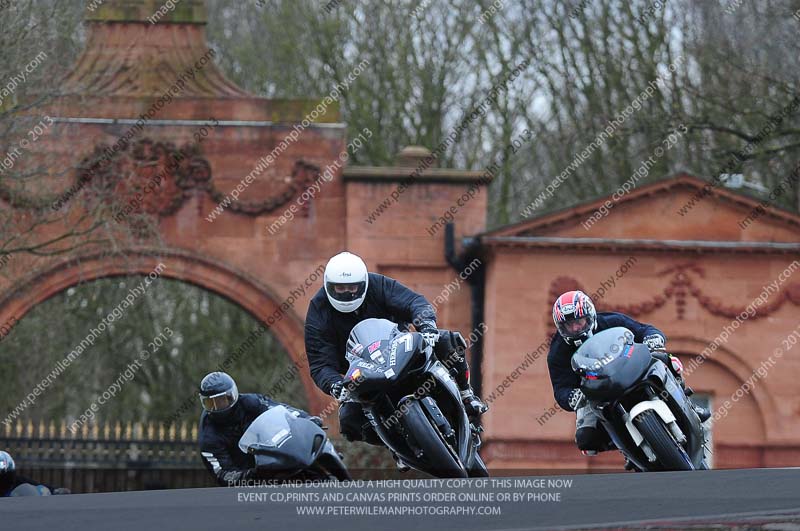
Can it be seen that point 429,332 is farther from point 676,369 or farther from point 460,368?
point 676,369

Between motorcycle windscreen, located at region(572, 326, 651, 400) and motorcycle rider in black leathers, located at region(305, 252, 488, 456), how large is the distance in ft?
2.54

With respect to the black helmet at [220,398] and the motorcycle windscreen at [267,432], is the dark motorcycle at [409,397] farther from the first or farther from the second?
the black helmet at [220,398]

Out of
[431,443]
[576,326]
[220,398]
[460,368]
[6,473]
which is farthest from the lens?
[6,473]

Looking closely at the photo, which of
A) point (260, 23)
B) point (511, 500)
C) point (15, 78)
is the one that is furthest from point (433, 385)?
point (260, 23)

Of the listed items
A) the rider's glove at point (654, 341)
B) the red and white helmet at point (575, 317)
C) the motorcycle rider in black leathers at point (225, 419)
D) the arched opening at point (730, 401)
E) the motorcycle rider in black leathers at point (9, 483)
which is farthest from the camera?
the arched opening at point (730, 401)

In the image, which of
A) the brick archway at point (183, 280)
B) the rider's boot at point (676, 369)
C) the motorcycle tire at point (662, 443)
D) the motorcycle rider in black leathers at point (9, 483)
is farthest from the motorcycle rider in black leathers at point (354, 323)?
the brick archway at point (183, 280)

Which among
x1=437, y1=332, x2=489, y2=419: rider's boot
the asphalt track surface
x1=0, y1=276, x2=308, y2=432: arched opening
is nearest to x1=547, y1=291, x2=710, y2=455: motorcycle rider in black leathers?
x1=437, y1=332, x2=489, y2=419: rider's boot

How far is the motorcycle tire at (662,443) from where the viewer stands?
1244cm

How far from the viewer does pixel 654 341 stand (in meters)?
13.4

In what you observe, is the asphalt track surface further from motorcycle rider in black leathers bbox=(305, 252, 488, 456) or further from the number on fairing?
motorcycle rider in black leathers bbox=(305, 252, 488, 456)

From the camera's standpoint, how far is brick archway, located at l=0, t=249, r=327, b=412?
84.5 feet

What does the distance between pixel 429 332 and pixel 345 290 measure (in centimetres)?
78

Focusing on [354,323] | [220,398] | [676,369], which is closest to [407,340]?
[354,323]

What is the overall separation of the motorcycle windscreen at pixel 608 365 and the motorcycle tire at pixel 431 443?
118 cm
